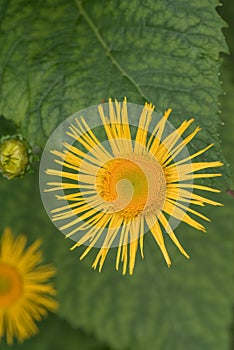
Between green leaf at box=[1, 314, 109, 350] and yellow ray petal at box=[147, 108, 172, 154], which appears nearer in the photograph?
yellow ray petal at box=[147, 108, 172, 154]

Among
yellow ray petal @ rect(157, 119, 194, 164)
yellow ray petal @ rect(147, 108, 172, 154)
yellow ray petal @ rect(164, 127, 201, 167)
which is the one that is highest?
yellow ray petal @ rect(147, 108, 172, 154)

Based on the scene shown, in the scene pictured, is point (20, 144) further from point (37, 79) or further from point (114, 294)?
point (114, 294)

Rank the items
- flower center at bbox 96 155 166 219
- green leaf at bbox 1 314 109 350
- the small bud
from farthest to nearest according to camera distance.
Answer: green leaf at bbox 1 314 109 350
the small bud
flower center at bbox 96 155 166 219

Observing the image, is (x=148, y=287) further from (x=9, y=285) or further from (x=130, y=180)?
(x=130, y=180)

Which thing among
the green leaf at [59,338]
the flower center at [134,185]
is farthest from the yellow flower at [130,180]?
the green leaf at [59,338]

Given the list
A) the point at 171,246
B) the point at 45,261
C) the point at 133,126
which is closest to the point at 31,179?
the point at 45,261

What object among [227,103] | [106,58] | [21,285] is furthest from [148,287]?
[106,58]

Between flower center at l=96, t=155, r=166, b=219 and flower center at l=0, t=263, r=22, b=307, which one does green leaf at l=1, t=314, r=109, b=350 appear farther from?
flower center at l=96, t=155, r=166, b=219

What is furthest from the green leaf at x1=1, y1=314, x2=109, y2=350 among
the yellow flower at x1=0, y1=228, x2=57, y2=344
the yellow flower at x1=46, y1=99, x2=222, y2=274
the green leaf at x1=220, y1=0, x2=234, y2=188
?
the yellow flower at x1=46, y1=99, x2=222, y2=274
